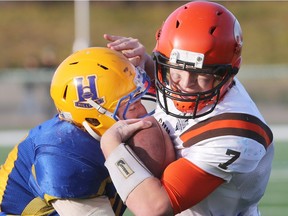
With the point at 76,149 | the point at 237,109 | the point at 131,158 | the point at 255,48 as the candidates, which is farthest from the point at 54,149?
the point at 255,48

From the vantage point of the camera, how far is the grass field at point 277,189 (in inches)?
220

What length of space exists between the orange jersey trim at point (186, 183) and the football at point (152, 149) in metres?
Result: 0.07

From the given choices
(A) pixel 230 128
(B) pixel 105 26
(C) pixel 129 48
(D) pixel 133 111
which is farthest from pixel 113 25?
(A) pixel 230 128

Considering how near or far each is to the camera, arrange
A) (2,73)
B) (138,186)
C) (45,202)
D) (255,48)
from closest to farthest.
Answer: (138,186) < (45,202) < (2,73) < (255,48)

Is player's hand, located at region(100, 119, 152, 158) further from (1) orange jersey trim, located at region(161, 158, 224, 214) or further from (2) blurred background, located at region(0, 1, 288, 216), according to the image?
(2) blurred background, located at region(0, 1, 288, 216)

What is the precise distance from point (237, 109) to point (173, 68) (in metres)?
0.27

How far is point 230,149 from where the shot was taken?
2.60 m

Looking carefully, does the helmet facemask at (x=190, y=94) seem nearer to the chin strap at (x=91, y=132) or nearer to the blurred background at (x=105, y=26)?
the chin strap at (x=91, y=132)

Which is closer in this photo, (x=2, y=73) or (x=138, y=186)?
(x=138, y=186)

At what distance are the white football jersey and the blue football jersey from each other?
33 cm

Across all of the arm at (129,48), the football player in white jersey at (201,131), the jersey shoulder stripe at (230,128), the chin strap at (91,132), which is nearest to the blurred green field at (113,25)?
the arm at (129,48)

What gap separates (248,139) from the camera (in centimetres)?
262

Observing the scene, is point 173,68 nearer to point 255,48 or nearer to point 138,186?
point 138,186

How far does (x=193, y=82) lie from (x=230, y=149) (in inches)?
11.3
